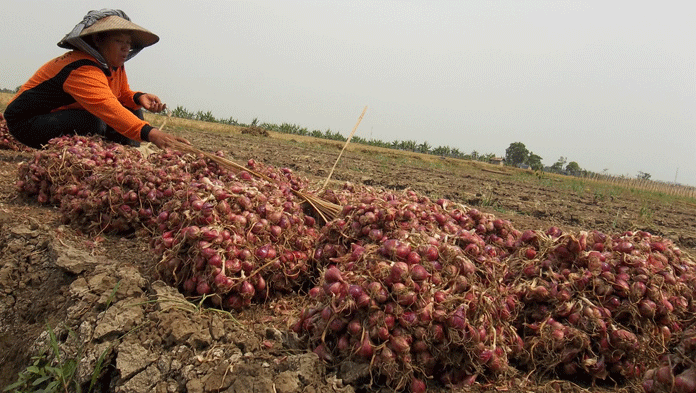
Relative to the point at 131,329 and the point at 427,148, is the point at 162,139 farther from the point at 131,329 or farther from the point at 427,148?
the point at 427,148

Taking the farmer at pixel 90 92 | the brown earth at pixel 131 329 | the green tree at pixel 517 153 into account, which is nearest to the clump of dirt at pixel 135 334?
the brown earth at pixel 131 329

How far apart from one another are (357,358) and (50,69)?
13.9ft

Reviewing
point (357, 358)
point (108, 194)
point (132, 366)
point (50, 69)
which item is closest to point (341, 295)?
point (357, 358)

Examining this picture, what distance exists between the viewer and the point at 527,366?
2.06 meters

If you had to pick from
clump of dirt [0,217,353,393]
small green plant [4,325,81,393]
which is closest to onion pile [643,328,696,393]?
clump of dirt [0,217,353,393]

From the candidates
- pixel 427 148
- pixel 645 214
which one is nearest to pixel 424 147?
pixel 427 148

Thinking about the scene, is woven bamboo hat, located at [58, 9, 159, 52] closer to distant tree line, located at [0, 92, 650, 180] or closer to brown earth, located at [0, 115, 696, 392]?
brown earth, located at [0, 115, 696, 392]

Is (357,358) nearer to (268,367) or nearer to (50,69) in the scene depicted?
(268,367)

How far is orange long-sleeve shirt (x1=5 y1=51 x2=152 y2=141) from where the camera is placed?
3.81 meters

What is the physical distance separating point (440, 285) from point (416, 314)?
0.19 metres

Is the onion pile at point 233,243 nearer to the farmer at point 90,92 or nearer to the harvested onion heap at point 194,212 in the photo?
the harvested onion heap at point 194,212

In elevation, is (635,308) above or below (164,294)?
above

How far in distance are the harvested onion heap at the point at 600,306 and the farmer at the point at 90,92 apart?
9.13 feet

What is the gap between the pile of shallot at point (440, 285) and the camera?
175 cm
